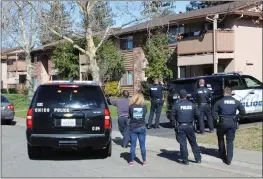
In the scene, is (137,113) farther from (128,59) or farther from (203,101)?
(128,59)

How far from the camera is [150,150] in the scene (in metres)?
12.1

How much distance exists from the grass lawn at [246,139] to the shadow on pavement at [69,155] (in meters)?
3.30

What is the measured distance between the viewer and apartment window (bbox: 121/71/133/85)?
37.8m

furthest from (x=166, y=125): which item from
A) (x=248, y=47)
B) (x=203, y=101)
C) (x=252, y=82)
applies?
(x=248, y=47)

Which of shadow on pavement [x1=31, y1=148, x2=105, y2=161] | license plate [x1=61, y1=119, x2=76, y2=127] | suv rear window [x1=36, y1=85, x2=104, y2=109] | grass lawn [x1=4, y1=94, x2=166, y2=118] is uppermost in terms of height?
suv rear window [x1=36, y1=85, x2=104, y2=109]

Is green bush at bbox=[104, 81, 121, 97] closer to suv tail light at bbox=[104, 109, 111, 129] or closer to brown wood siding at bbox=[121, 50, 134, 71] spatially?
brown wood siding at bbox=[121, 50, 134, 71]

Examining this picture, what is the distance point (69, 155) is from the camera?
36.6 ft

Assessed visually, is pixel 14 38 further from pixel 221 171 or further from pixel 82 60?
pixel 221 171

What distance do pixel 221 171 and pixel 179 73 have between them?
22605mm

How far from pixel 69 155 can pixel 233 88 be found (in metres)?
7.27

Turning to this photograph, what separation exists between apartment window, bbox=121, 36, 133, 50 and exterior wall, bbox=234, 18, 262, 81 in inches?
453

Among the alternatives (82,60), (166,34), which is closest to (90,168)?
(166,34)

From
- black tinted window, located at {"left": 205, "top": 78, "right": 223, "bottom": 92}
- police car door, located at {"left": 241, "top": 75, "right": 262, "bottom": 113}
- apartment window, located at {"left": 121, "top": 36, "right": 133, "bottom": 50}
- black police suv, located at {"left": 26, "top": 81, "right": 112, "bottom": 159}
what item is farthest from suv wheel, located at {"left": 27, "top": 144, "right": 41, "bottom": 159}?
apartment window, located at {"left": 121, "top": 36, "right": 133, "bottom": 50}

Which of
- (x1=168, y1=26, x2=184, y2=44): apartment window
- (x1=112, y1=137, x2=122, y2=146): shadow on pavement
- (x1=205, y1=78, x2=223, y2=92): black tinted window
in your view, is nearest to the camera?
(x1=112, y1=137, x2=122, y2=146): shadow on pavement
